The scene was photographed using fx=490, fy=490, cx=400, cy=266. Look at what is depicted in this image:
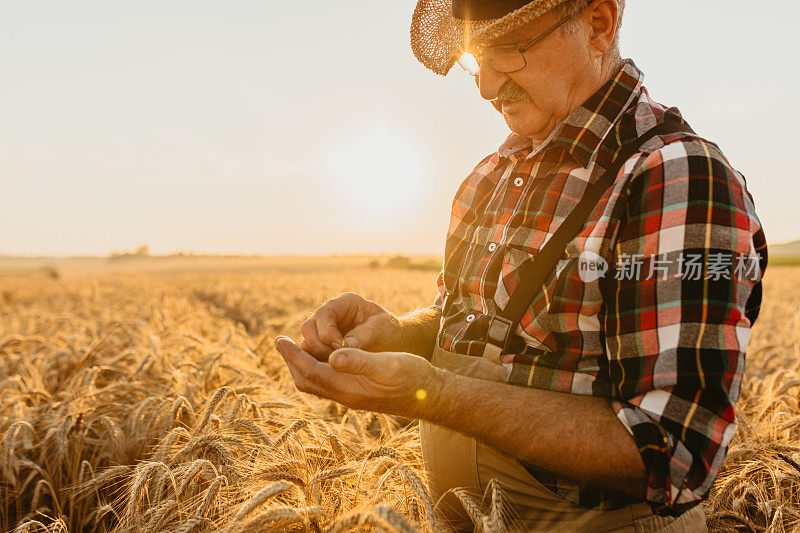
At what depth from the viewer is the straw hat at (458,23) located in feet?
5.11

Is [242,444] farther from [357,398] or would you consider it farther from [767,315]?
[767,315]

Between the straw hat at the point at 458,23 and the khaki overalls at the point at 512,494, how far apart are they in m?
1.09

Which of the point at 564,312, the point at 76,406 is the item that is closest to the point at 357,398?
the point at 564,312

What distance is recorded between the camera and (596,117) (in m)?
1.63

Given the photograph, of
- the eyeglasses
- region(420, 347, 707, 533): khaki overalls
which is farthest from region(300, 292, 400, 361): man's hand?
the eyeglasses

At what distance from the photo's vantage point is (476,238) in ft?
6.45

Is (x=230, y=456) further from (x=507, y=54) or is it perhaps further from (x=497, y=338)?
(x=507, y=54)

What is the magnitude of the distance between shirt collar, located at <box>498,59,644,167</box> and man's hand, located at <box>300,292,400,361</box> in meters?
0.95

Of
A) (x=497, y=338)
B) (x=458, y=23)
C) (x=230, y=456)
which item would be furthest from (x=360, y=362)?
(x=458, y=23)

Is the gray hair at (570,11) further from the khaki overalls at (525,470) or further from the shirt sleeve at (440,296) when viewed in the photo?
the shirt sleeve at (440,296)

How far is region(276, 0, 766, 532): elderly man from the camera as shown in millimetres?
1204

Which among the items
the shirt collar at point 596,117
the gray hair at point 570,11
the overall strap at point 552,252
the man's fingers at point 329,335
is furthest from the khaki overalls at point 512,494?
the gray hair at point 570,11

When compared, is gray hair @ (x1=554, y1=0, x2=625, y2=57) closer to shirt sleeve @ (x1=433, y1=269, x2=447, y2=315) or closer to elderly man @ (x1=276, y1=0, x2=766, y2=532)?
elderly man @ (x1=276, y1=0, x2=766, y2=532)

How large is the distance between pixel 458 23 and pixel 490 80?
0.25m
